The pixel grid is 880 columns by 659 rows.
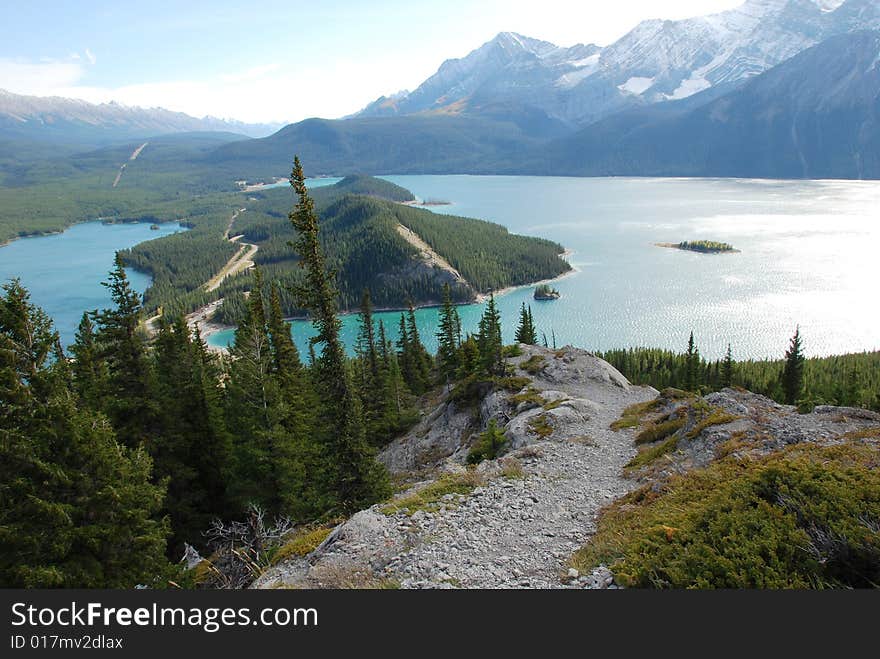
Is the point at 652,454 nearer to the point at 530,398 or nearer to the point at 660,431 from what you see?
the point at 660,431

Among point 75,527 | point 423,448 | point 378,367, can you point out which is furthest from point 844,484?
point 378,367

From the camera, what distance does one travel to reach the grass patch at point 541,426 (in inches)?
1281

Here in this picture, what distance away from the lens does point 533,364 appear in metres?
56.2

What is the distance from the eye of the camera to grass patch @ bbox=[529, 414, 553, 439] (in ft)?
107

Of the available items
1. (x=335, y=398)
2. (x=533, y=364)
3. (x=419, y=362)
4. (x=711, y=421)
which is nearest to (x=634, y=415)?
(x=711, y=421)

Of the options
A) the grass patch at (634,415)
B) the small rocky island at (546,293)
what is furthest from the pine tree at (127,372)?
the small rocky island at (546,293)

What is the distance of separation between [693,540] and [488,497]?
9.60m

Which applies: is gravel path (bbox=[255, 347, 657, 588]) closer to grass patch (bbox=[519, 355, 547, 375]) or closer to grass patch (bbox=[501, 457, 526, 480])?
grass patch (bbox=[501, 457, 526, 480])

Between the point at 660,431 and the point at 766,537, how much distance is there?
18.5 metres

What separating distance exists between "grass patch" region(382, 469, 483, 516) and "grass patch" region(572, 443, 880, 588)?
6.53m

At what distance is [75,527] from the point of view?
17.3 m

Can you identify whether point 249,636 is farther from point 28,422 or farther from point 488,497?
point 28,422

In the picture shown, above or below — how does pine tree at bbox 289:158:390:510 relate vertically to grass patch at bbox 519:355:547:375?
above

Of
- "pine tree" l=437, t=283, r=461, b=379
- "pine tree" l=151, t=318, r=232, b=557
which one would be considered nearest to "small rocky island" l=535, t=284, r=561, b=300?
"pine tree" l=437, t=283, r=461, b=379
